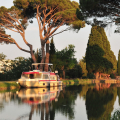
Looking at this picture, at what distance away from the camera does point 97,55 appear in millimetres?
51219

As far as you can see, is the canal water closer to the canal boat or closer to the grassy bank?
the grassy bank

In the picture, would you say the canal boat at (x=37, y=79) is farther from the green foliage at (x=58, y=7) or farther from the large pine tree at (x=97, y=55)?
the large pine tree at (x=97, y=55)

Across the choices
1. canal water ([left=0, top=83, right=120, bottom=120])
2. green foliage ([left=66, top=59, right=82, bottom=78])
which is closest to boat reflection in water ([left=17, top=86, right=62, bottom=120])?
canal water ([left=0, top=83, right=120, bottom=120])

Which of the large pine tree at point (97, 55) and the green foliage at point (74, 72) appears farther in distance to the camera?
the green foliage at point (74, 72)

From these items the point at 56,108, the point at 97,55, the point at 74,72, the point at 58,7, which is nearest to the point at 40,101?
the point at 56,108

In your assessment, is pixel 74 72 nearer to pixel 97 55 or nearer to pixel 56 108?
pixel 97 55

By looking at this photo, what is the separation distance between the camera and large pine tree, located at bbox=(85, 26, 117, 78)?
5106 cm

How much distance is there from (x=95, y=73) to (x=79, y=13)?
34.9 metres

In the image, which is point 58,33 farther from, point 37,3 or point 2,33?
point 2,33

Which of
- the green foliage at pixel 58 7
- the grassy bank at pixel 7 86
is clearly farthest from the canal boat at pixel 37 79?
the green foliage at pixel 58 7

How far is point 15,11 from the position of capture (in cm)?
3459

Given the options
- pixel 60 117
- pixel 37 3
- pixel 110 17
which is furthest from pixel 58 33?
pixel 60 117

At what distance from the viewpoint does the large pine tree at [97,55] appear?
5106cm

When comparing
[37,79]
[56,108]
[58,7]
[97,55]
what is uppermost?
[58,7]
